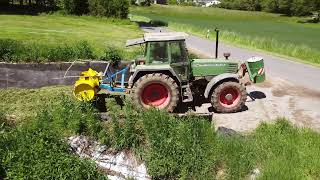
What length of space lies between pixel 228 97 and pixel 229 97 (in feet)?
0.09

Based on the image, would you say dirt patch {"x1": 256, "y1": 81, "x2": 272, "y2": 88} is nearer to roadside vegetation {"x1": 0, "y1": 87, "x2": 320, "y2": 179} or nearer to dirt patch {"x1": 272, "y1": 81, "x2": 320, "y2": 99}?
dirt patch {"x1": 272, "y1": 81, "x2": 320, "y2": 99}

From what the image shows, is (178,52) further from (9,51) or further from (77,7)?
(77,7)

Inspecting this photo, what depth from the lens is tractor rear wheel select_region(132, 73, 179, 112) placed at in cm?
1162

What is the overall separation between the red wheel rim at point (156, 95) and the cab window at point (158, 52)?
0.71 meters

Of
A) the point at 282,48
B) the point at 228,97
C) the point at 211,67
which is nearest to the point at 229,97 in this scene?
the point at 228,97

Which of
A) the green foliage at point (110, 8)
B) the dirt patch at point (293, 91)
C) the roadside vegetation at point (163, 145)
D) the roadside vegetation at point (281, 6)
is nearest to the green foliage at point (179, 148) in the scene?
the roadside vegetation at point (163, 145)

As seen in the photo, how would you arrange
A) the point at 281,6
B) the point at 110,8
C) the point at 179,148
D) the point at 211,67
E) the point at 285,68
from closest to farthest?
the point at 179,148 → the point at 211,67 → the point at 285,68 → the point at 110,8 → the point at 281,6

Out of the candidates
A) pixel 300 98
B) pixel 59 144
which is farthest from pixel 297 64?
pixel 59 144

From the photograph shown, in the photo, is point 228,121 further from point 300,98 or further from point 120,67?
point 120,67

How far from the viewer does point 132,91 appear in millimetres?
11703

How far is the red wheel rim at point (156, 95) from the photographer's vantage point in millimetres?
11773

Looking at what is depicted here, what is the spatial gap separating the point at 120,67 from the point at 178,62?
14.8 ft

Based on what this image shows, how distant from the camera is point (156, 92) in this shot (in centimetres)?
1188

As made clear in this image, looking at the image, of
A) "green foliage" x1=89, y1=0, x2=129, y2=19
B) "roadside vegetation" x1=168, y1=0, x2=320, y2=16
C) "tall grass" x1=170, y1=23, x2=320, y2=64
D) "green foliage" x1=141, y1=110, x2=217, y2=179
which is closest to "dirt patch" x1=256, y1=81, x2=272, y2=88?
"green foliage" x1=141, y1=110, x2=217, y2=179
